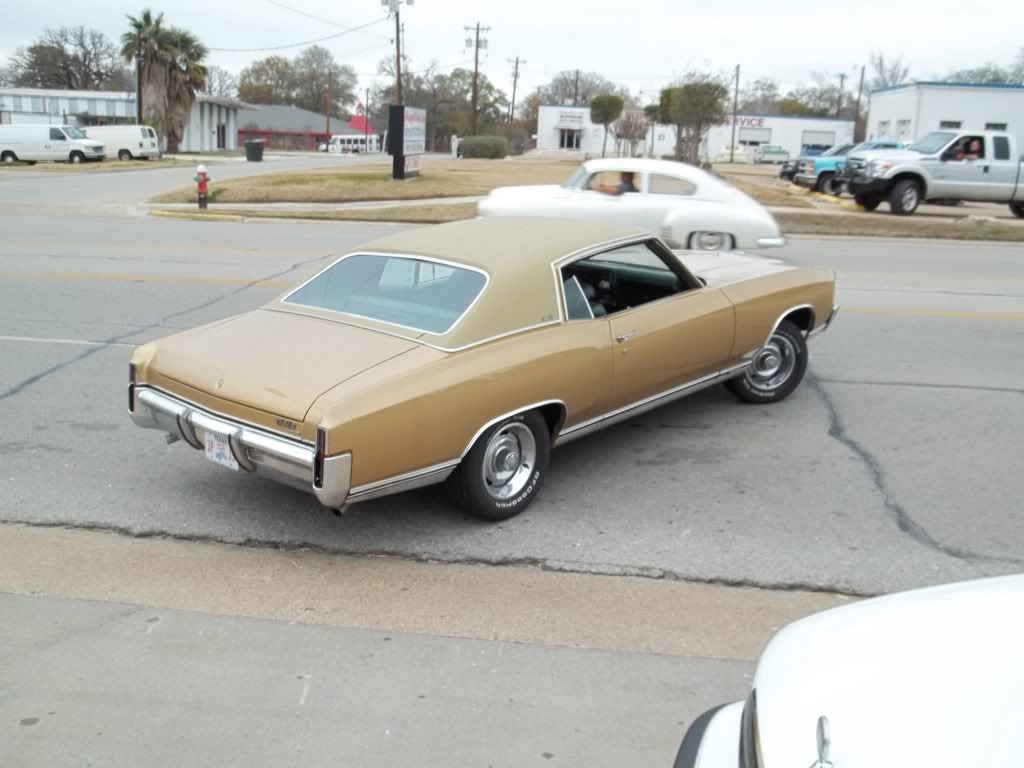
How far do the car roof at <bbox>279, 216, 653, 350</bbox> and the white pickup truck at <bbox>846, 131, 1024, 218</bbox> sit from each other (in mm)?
18673

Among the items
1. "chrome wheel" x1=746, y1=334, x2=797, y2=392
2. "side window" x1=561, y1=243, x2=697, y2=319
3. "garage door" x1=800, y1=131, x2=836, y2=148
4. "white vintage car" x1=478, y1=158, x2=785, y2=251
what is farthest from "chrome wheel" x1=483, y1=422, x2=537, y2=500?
"garage door" x1=800, y1=131, x2=836, y2=148

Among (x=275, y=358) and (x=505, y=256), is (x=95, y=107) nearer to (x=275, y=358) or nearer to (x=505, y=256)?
(x=505, y=256)

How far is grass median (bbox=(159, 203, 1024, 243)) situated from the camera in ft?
62.4

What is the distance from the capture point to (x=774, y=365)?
6.89m

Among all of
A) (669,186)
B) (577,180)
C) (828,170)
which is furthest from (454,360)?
(828,170)

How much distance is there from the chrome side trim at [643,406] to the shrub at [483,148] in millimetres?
58158

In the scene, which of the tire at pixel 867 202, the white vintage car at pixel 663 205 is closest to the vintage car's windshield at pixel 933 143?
the tire at pixel 867 202

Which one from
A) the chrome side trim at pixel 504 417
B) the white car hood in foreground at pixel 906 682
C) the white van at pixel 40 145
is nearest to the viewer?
the white car hood in foreground at pixel 906 682

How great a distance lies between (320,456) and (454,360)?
0.87 m

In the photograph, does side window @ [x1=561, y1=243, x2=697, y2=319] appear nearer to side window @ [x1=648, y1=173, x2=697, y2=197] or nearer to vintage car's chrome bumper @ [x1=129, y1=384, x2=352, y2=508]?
vintage car's chrome bumper @ [x1=129, y1=384, x2=352, y2=508]

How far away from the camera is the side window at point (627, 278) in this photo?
566 centimetres

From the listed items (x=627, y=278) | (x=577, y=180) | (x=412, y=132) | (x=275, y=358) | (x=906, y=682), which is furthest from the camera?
(x=412, y=132)

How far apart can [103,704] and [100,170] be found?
38910 mm

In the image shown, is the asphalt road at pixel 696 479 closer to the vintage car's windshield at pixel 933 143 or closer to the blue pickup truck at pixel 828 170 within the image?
the vintage car's windshield at pixel 933 143
